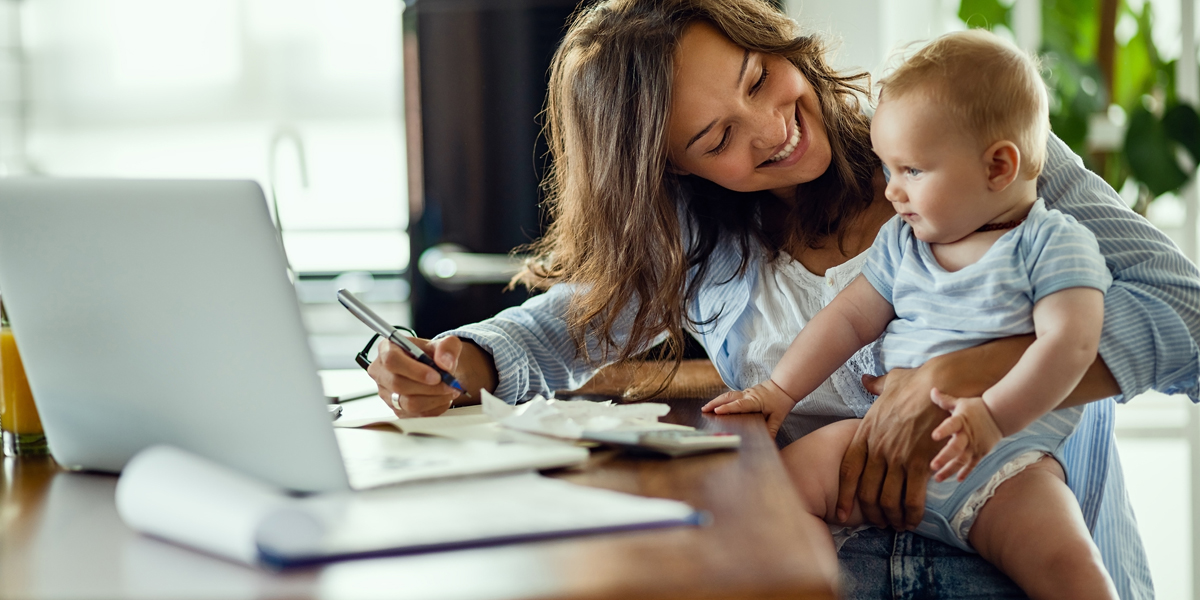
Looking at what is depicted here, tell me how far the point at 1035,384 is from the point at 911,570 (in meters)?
0.29

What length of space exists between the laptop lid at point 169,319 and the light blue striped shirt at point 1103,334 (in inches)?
24.1

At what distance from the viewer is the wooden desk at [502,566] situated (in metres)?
0.50

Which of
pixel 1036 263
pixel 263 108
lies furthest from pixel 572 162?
pixel 263 108

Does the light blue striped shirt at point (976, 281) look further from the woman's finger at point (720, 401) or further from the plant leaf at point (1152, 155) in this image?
the plant leaf at point (1152, 155)

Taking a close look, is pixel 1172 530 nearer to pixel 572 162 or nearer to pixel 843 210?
pixel 843 210

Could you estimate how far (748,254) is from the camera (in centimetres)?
147

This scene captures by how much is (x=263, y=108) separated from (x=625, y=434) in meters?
3.34

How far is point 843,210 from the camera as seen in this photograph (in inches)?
56.8

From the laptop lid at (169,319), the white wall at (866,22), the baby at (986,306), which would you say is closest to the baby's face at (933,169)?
the baby at (986,306)

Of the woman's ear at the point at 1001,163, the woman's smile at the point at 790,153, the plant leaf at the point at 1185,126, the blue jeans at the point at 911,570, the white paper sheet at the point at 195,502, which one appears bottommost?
the blue jeans at the point at 911,570

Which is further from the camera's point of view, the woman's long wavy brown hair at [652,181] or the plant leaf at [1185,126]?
the plant leaf at [1185,126]

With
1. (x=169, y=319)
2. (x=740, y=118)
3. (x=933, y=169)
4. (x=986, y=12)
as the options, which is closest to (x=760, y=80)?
(x=740, y=118)

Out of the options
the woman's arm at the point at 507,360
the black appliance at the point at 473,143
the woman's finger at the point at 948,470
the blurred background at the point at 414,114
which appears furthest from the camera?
the black appliance at the point at 473,143

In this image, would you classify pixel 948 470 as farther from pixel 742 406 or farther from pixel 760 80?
pixel 760 80
